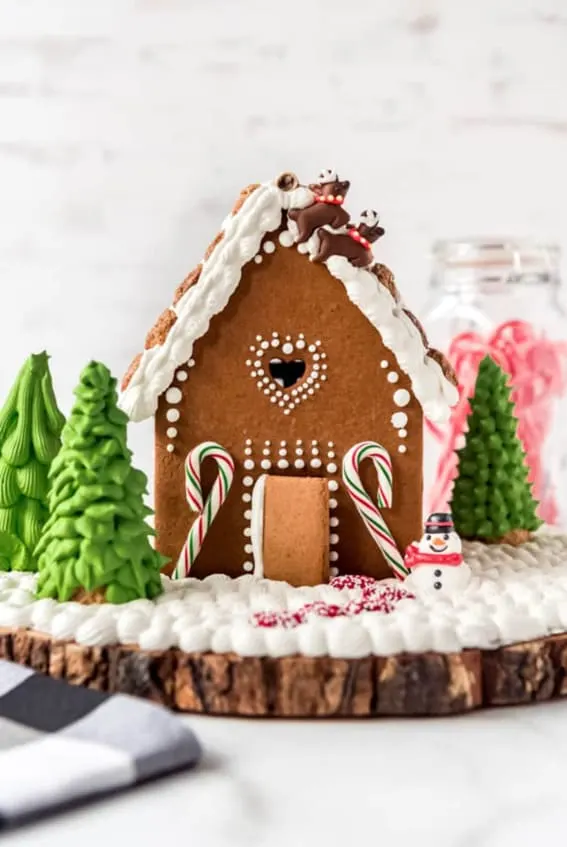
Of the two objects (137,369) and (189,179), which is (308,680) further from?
(189,179)

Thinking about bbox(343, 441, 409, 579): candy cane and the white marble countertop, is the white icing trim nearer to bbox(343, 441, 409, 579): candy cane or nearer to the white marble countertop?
bbox(343, 441, 409, 579): candy cane

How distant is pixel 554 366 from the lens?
A: 304 centimetres

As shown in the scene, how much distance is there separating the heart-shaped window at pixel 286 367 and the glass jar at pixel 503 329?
0.67 m

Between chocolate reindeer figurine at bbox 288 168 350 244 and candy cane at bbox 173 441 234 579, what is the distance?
0.43 meters

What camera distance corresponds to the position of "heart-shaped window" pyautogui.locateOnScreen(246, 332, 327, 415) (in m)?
2.38

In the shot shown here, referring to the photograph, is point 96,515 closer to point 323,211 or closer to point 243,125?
point 323,211

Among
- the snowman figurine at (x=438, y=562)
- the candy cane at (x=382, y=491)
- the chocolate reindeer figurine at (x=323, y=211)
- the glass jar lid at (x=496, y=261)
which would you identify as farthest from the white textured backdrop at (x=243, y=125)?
the snowman figurine at (x=438, y=562)

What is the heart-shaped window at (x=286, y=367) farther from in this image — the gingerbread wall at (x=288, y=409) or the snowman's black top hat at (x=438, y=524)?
the snowman's black top hat at (x=438, y=524)

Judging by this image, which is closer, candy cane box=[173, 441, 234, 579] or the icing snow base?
the icing snow base

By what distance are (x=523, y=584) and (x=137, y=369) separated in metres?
0.81

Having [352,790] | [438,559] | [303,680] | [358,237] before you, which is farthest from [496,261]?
[352,790]

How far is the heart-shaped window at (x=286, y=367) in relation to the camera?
2.38 metres

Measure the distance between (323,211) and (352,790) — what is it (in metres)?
1.11

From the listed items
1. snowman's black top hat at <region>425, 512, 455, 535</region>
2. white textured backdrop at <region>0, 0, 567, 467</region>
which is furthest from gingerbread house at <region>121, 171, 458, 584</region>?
white textured backdrop at <region>0, 0, 567, 467</region>
